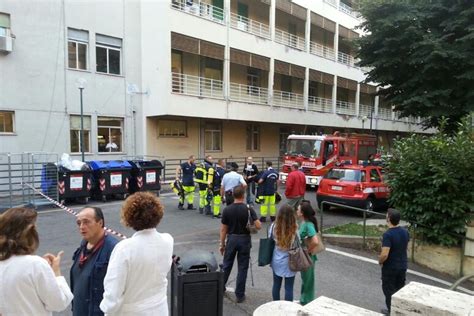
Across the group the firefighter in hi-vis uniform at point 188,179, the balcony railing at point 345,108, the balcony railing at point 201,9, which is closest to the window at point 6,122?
the firefighter in hi-vis uniform at point 188,179

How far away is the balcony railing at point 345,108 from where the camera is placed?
32531 millimetres

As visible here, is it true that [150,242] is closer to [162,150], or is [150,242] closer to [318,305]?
[318,305]

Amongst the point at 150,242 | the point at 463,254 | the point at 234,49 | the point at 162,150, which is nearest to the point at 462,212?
the point at 463,254

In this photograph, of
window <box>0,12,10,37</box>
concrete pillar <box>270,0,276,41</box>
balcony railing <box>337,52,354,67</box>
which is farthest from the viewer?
balcony railing <box>337,52,354,67</box>

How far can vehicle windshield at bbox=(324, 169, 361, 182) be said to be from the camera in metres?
12.5

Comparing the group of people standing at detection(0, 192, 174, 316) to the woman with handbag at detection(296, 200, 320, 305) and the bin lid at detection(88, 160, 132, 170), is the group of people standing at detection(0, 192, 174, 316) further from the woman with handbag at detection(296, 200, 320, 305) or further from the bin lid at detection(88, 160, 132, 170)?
the bin lid at detection(88, 160, 132, 170)

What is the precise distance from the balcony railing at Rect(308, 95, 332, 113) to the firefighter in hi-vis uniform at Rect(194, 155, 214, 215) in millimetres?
19195

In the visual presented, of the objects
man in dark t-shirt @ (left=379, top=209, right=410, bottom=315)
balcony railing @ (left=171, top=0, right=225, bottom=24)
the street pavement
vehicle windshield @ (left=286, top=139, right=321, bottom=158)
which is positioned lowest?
the street pavement

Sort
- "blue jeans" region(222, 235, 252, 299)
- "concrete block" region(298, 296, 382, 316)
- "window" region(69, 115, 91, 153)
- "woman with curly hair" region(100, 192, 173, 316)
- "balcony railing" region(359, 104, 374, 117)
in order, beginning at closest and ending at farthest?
"concrete block" region(298, 296, 382, 316) → "woman with curly hair" region(100, 192, 173, 316) → "blue jeans" region(222, 235, 252, 299) → "window" region(69, 115, 91, 153) → "balcony railing" region(359, 104, 374, 117)

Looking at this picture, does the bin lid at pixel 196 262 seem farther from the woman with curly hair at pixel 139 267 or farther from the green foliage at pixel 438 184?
the green foliage at pixel 438 184

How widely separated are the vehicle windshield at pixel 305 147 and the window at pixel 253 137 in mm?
7167

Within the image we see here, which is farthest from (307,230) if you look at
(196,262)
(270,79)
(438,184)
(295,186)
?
(270,79)

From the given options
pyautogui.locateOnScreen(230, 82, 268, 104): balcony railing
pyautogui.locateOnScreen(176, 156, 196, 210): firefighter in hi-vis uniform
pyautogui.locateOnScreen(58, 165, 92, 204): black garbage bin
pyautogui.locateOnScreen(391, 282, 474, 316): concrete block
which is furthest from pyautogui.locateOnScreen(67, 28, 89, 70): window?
pyautogui.locateOnScreen(391, 282, 474, 316): concrete block

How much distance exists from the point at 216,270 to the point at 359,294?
3.26 metres
